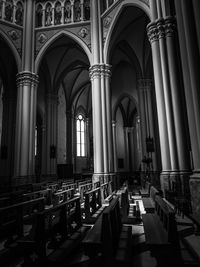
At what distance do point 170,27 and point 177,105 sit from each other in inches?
140

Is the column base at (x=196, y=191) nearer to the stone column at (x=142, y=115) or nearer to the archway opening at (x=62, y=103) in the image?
the stone column at (x=142, y=115)

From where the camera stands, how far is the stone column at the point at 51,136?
701 inches

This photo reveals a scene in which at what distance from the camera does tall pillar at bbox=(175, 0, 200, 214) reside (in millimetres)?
4805

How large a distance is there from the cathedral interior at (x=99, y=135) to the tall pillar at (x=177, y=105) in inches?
1.6

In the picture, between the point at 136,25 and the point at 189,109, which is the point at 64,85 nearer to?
the point at 136,25

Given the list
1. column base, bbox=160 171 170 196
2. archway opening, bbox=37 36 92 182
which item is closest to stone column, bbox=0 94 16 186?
archway opening, bbox=37 36 92 182

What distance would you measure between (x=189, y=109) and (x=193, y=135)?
641 millimetres

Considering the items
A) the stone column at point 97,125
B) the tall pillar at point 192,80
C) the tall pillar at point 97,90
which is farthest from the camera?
the tall pillar at point 97,90

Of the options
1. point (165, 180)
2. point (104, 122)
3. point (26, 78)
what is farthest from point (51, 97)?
point (165, 180)

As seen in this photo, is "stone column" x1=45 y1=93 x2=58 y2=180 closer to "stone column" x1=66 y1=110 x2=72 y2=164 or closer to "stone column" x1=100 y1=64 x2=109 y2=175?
"stone column" x1=66 y1=110 x2=72 y2=164

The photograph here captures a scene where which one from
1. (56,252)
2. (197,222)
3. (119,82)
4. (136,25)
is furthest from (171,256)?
(119,82)

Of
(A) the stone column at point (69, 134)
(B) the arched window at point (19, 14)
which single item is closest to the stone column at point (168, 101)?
(B) the arched window at point (19, 14)

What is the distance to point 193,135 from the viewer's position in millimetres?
5082

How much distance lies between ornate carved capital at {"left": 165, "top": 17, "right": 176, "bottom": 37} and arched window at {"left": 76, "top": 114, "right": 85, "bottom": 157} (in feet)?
61.8
